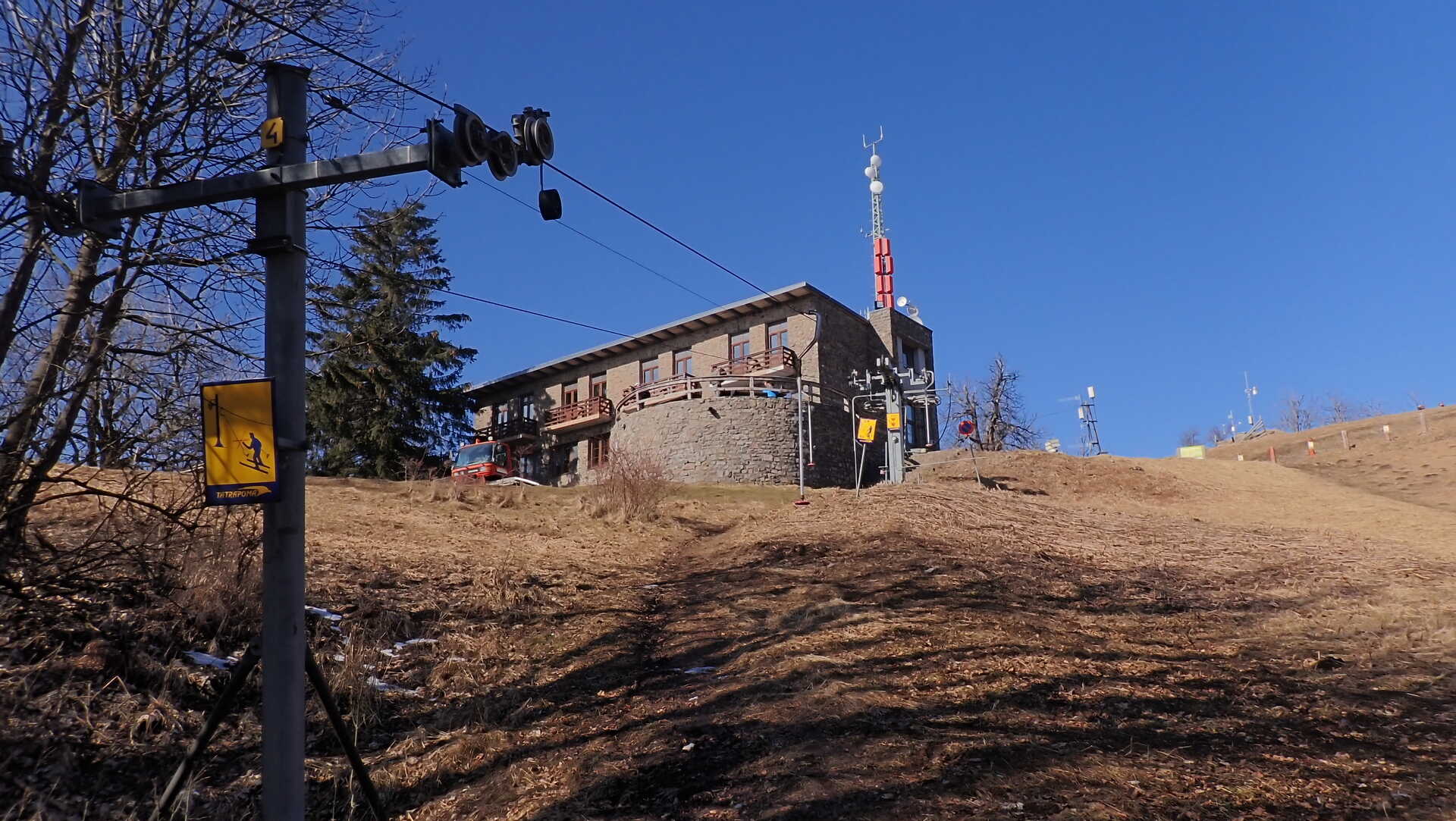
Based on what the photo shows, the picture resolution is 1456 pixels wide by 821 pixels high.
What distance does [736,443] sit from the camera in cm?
3256

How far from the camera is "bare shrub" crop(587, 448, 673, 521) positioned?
18578 mm

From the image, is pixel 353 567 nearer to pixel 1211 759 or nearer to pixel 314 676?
pixel 314 676

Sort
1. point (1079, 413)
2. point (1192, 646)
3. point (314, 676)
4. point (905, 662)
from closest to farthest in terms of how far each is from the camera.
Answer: point (314, 676)
point (905, 662)
point (1192, 646)
point (1079, 413)

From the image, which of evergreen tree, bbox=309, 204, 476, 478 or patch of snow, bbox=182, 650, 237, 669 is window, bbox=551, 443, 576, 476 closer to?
evergreen tree, bbox=309, 204, 476, 478

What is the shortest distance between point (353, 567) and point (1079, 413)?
45.7m

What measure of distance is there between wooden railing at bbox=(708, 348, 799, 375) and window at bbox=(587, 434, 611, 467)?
670cm

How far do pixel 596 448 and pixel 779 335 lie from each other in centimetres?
1081

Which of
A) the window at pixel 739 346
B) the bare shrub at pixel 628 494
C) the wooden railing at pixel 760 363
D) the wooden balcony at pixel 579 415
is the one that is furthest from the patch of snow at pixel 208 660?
the wooden balcony at pixel 579 415

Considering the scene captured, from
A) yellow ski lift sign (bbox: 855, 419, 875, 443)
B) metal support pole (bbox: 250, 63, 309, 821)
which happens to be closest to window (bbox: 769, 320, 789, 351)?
yellow ski lift sign (bbox: 855, 419, 875, 443)

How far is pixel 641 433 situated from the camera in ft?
114

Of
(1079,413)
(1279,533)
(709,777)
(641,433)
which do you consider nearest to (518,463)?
(641,433)

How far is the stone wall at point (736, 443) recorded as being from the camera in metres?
32.5

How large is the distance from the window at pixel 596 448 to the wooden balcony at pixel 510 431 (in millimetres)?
4319

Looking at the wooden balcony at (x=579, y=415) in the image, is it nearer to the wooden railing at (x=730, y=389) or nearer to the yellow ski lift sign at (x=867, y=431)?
the wooden railing at (x=730, y=389)
